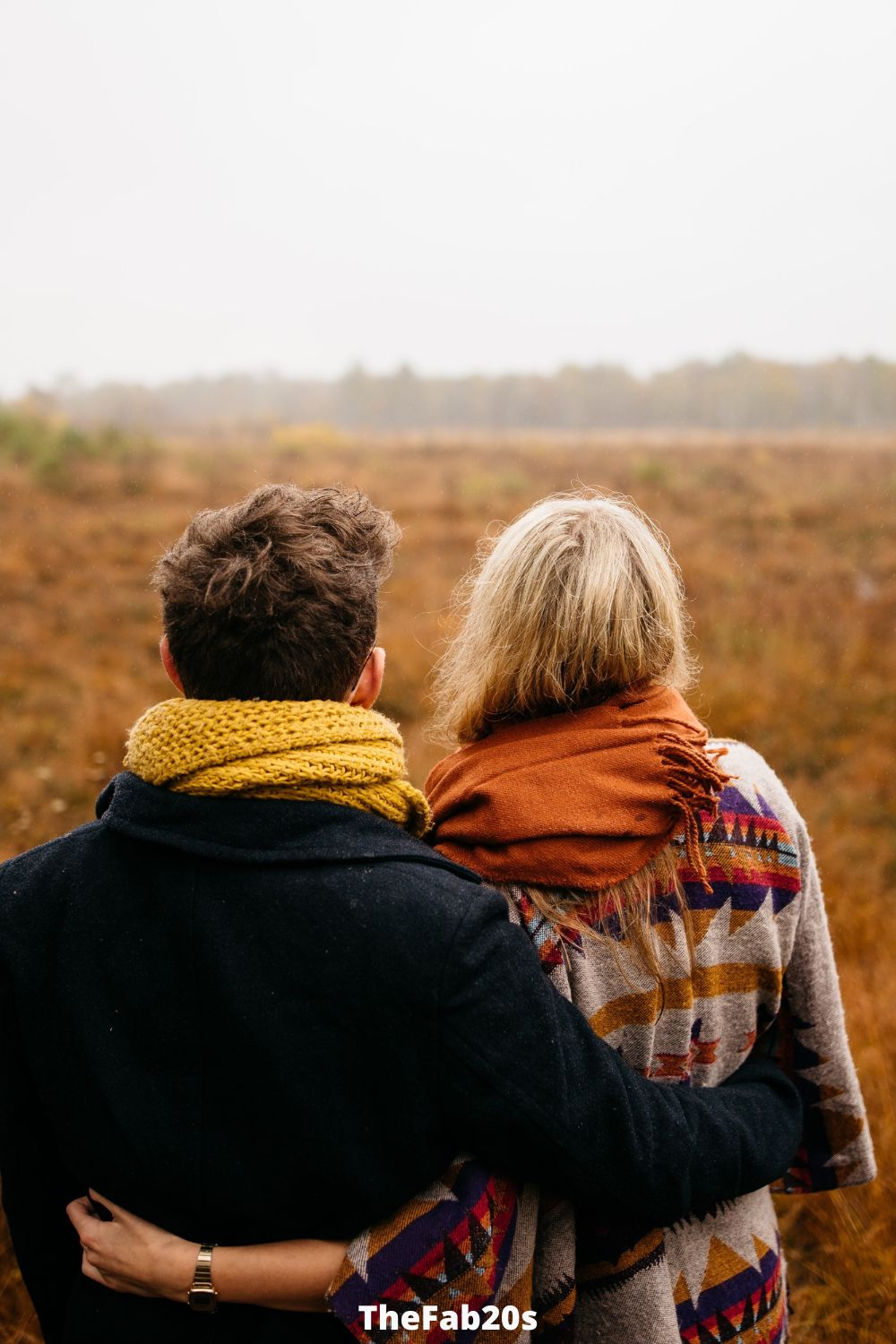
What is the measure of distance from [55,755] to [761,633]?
605 cm

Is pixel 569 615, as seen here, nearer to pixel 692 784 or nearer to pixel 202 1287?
pixel 692 784

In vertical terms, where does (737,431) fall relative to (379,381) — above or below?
below

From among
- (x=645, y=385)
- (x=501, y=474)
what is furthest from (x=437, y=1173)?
(x=645, y=385)

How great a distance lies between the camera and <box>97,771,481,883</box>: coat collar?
3.48 ft

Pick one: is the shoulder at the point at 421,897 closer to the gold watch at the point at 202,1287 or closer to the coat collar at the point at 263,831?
the coat collar at the point at 263,831

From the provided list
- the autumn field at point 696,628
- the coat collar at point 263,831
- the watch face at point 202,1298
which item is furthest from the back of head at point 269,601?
the autumn field at point 696,628

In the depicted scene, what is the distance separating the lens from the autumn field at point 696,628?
2.95 metres

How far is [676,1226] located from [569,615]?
1021 millimetres

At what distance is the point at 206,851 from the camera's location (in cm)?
106

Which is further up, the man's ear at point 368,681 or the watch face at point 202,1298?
the man's ear at point 368,681

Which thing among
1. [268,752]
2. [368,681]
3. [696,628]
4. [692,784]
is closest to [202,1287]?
[268,752]

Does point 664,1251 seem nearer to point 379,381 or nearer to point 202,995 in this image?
point 202,995

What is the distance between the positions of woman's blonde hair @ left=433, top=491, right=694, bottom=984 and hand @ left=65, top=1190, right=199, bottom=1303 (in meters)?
0.68

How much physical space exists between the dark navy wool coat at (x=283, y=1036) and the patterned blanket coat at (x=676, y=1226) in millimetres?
81
